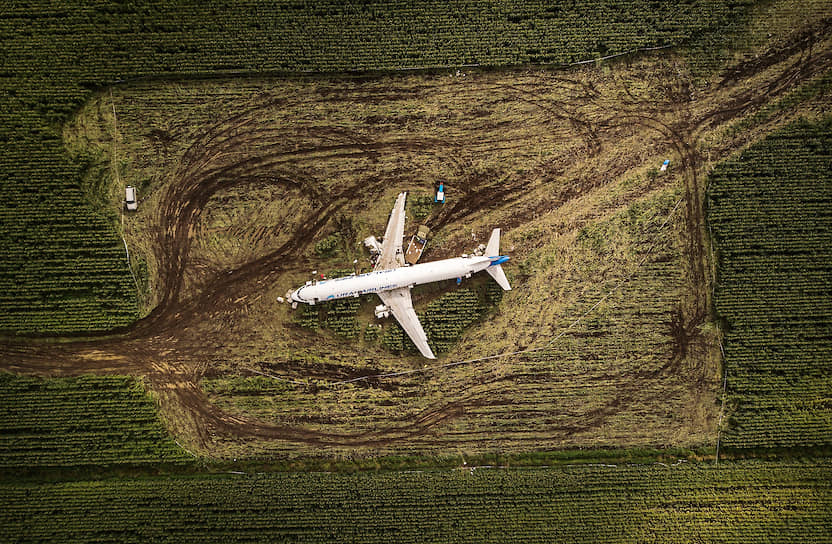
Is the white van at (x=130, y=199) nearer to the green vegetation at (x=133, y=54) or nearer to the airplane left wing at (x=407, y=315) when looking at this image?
the green vegetation at (x=133, y=54)

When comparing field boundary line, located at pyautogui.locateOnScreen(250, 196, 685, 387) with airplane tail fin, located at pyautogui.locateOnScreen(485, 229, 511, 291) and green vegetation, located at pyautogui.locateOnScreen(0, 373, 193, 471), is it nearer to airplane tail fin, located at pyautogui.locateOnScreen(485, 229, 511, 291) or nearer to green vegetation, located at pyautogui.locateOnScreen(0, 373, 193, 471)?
airplane tail fin, located at pyautogui.locateOnScreen(485, 229, 511, 291)

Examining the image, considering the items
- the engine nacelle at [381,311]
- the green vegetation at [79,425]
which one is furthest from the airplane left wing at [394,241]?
the green vegetation at [79,425]

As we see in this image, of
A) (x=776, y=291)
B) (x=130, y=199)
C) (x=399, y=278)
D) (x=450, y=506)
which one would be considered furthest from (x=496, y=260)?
(x=130, y=199)

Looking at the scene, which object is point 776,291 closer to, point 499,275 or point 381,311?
point 499,275

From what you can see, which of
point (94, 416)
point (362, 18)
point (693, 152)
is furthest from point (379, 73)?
point (94, 416)

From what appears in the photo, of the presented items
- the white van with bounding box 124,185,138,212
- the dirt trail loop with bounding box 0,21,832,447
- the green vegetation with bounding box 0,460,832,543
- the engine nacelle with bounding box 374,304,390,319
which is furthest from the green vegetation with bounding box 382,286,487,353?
the white van with bounding box 124,185,138,212

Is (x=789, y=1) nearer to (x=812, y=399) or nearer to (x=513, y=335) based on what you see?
(x=812, y=399)
